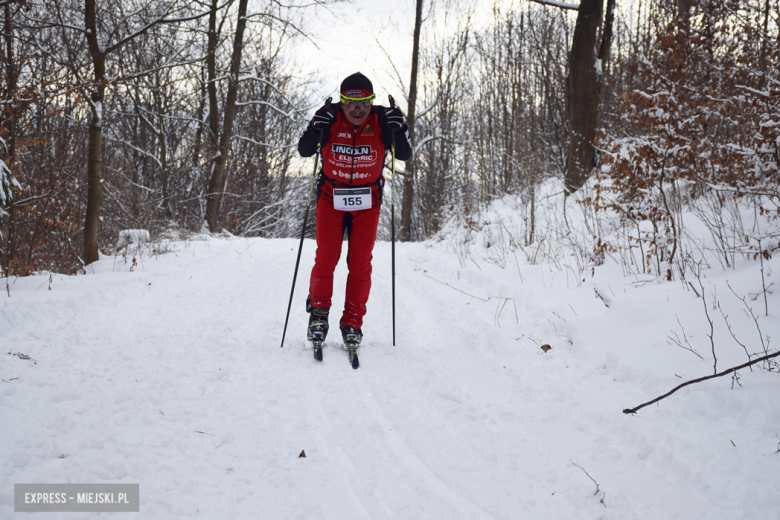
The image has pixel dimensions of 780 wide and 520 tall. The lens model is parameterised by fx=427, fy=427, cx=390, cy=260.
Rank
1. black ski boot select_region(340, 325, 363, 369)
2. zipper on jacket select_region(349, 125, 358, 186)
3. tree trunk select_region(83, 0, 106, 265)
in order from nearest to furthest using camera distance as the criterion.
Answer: black ski boot select_region(340, 325, 363, 369) < zipper on jacket select_region(349, 125, 358, 186) < tree trunk select_region(83, 0, 106, 265)

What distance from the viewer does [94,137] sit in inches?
254

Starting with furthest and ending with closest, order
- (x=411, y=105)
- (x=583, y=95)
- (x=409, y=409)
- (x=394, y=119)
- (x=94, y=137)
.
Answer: (x=411, y=105) → (x=583, y=95) → (x=94, y=137) → (x=394, y=119) → (x=409, y=409)

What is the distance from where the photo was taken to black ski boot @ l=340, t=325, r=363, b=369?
10.6 feet

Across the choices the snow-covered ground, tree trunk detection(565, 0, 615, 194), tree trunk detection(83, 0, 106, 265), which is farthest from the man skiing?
tree trunk detection(565, 0, 615, 194)

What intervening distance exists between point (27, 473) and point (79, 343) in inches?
59.2

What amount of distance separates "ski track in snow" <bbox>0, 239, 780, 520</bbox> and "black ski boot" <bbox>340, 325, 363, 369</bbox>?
0.08 metres

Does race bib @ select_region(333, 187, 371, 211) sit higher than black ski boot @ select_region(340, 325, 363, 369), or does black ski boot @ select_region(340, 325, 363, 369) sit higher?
race bib @ select_region(333, 187, 371, 211)

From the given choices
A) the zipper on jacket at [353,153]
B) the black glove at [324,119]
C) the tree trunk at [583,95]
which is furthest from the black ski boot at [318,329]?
the tree trunk at [583,95]

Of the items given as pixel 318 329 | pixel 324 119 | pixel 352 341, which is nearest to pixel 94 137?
pixel 324 119

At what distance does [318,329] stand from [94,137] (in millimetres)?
5448

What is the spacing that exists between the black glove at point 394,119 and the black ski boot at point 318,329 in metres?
1.61

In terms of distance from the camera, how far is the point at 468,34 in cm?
1547

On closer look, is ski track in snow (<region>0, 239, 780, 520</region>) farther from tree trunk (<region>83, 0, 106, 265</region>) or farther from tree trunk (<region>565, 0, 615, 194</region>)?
tree trunk (<region>565, 0, 615, 194</region>)

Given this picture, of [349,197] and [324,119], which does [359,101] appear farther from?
[349,197]
